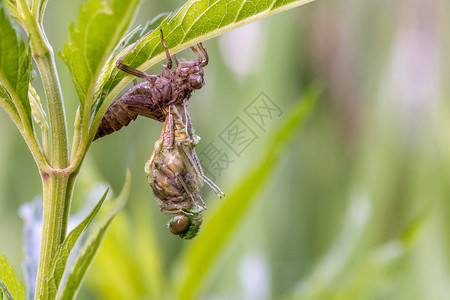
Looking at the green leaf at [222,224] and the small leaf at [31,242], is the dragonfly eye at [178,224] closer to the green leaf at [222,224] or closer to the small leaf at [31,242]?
the small leaf at [31,242]

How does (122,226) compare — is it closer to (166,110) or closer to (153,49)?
(166,110)

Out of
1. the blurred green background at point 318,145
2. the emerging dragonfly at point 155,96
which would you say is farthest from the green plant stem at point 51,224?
the blurred green background at point 318,145

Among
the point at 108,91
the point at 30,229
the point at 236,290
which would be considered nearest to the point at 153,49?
the point at 108,91

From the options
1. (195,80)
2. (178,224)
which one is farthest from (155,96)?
(178,224)

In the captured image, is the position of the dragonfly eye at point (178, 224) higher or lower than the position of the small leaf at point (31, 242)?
lower

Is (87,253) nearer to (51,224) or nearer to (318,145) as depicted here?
(51,224)

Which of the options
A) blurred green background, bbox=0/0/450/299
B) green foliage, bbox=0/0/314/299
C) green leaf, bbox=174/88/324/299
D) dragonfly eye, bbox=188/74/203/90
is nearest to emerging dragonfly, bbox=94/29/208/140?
dragonfly eye, bbox=188/74/203/90

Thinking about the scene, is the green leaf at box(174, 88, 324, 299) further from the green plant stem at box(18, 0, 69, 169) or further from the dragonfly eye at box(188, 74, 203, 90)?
the green plant stem at box(18, 0, 69, 169)
